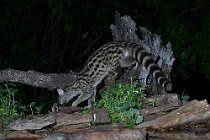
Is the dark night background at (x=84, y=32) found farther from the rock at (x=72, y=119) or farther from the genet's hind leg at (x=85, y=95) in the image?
the rock at (x=72, y=119)

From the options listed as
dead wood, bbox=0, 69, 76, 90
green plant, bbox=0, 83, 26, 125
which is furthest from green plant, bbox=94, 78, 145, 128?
green plant, bbox=0, 83, 26, 125

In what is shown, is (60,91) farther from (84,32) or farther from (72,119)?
(84,32)

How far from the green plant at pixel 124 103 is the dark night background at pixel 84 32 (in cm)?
270

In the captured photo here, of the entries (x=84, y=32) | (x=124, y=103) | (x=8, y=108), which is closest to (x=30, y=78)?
(x=8, y=108)

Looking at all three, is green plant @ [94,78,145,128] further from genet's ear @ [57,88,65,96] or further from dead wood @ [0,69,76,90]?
genet's ear @ [57,88,65,96]

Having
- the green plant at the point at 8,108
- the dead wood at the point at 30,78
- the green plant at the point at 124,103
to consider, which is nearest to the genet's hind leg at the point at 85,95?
the dead wood at the point at 30,78

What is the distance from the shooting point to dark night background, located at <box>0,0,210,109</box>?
1019 centimetres

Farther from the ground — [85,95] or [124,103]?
[85,95]

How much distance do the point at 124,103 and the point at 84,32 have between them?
14.3 ft

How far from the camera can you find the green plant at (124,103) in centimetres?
683

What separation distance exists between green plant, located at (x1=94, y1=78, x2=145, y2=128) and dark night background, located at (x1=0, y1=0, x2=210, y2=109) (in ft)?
8.85

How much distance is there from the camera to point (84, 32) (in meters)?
11.4

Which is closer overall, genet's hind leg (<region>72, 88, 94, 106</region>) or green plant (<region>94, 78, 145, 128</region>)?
green plant (<region>94, 78, 145, 128</region>)

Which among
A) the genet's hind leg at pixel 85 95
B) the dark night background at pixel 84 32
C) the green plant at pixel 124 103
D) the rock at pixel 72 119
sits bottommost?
the rock at pixel 72 119
